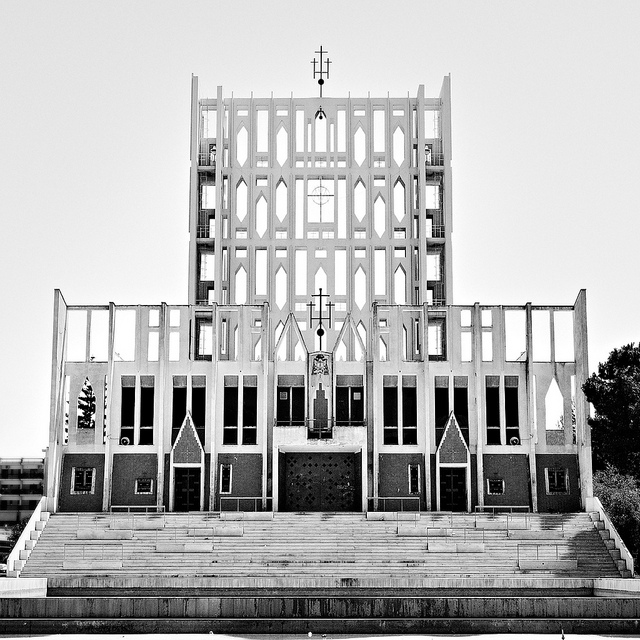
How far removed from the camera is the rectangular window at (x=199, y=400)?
52.3 meters

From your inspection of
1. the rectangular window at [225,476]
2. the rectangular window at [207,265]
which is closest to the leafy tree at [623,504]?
the rectangular window at [225,476]

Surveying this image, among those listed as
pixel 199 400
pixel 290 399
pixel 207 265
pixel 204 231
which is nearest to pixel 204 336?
pixel 207 265

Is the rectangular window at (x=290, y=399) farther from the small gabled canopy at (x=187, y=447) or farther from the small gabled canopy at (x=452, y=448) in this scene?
the small gabled canopy at (x=452, y=448)

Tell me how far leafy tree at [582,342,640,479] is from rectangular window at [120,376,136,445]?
1854 cm

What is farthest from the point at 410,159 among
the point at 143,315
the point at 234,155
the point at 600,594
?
the point at 600,594

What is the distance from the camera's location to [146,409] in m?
52.5

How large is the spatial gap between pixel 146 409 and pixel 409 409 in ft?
36.2

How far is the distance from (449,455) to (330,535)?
24.0ft

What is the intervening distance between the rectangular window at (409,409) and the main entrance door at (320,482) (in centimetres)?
236

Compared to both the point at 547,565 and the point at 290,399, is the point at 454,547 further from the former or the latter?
the point at 290,399

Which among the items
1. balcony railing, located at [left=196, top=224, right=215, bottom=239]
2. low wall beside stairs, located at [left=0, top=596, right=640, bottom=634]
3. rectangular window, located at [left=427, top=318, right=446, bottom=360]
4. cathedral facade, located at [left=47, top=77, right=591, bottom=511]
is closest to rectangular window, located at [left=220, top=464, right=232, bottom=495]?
cathedral facade, located at [left=47, top=77, right=591, bottom=511]

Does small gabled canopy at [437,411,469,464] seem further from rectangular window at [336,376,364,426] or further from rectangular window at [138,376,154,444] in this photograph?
rectangular window at [138,376,154,444]

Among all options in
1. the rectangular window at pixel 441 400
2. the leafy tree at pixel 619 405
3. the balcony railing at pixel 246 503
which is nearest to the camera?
the leafy tree at pixel 619 405

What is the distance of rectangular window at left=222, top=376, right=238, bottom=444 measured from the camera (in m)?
52.1
